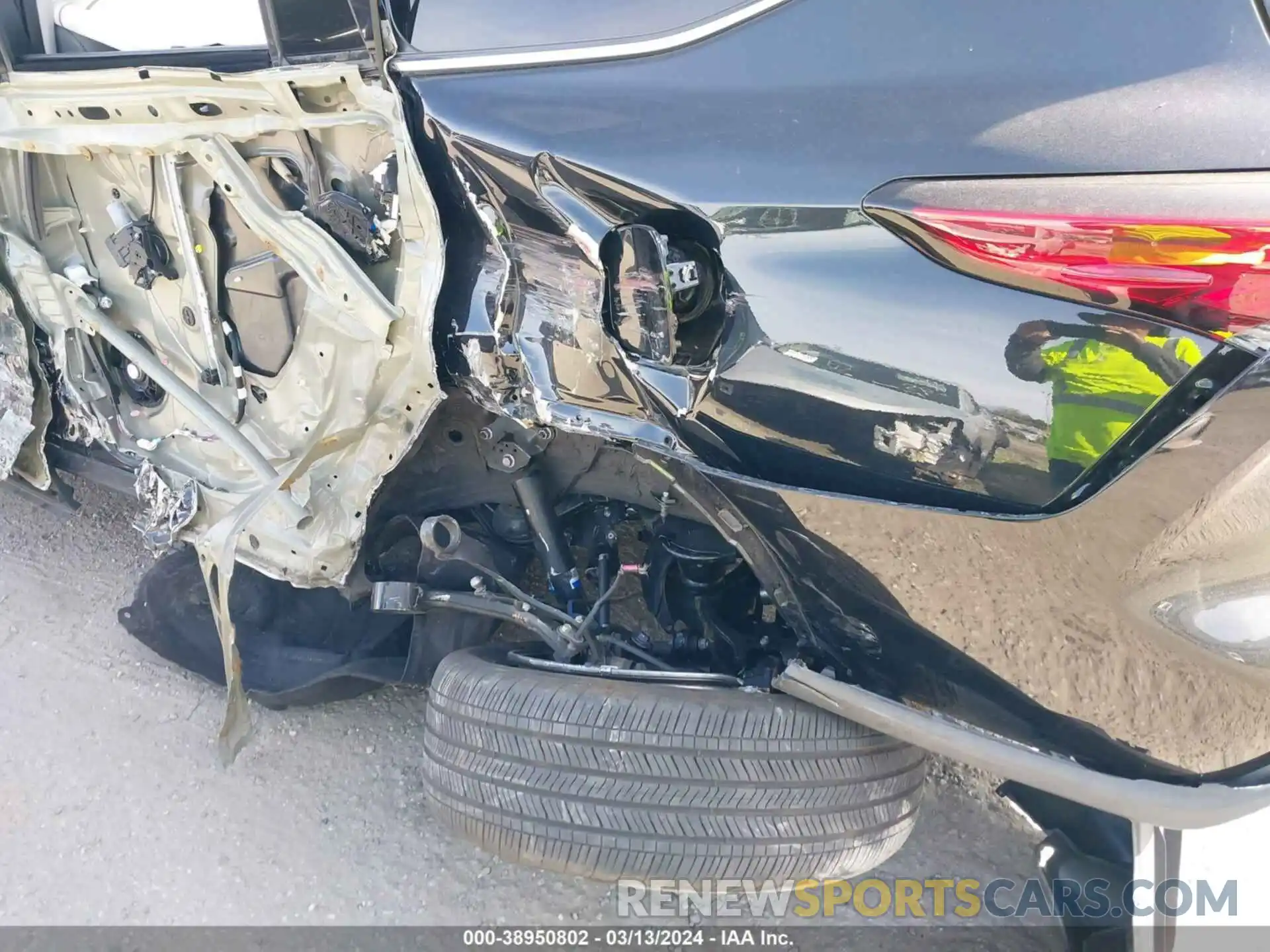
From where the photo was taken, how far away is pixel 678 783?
1.85 meters

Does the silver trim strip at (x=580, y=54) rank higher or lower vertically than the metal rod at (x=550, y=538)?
higher

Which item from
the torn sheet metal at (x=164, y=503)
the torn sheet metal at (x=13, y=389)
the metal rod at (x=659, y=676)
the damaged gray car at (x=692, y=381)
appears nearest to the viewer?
the damaged gray car at (x=692, y=381)

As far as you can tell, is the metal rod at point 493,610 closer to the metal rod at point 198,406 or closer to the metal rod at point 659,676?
the metal rod at point 659,676

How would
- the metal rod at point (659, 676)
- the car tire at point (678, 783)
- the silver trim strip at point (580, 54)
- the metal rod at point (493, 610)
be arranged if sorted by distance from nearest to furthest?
the silver trim strip at point (580, 54)
the car tire at point (678, 783)
the metal rod at point (659, 676)
the metal rod at point (493, 610)

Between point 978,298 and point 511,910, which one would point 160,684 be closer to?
point 511,910

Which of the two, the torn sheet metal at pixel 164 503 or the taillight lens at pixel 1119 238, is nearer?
the taillight lens at pixel 1119 238

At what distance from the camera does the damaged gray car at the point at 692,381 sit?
4.66 feet

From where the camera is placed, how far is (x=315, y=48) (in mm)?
1954

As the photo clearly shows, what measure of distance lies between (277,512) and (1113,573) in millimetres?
1888

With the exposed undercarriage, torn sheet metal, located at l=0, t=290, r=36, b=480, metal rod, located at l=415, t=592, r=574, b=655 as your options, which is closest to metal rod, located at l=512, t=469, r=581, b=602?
the exposed undercarriage

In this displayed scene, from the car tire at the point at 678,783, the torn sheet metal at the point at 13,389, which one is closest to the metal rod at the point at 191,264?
the torn sheet metal at the point at 13,389

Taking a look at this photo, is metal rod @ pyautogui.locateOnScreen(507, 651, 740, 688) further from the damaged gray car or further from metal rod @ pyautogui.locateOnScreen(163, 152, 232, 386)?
metal rod @ pyautogui.locateOnScreen(163, 152, 232, 386)

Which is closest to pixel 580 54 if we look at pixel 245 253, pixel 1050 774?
pixel 245 253

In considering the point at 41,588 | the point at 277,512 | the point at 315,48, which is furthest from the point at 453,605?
the point at 41,588
